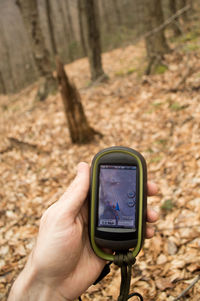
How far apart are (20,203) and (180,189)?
2.84 metres

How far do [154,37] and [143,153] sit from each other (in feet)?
15.1

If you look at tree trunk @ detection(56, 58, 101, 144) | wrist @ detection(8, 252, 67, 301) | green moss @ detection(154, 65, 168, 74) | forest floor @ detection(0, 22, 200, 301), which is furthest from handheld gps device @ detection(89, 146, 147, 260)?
green moss @ detection(154, 65, 168, 74)

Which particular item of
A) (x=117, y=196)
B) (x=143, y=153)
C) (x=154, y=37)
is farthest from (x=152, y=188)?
(x=154, y=37)

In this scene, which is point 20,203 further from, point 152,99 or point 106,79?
point 106,79

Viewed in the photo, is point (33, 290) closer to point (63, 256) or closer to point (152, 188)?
point (63, 256)

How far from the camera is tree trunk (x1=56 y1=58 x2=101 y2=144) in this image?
5.63 metres

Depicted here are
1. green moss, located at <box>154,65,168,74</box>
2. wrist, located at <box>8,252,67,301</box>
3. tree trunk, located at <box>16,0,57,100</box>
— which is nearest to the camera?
wrist, located at <box>8,252,67,301</box>

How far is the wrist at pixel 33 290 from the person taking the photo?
6.37 ft

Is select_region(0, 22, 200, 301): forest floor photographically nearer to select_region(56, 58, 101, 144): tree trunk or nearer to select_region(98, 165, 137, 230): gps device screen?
select_region(56, 58, 101, 144): tree trunk

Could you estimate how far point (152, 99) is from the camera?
265 inches

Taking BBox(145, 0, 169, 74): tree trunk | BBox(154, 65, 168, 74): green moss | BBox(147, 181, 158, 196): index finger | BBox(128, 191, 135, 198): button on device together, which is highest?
BBox(145, 0, 169, 74): tree trunk

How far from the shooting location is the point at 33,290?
6.42 feet

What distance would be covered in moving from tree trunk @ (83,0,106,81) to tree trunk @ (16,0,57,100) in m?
1.58

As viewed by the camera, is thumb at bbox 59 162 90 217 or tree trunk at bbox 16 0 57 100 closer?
thumb at bbox 59 162 90 217
